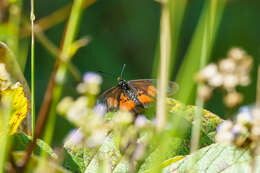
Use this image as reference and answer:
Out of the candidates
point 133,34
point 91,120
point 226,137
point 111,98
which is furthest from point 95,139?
point 133,34

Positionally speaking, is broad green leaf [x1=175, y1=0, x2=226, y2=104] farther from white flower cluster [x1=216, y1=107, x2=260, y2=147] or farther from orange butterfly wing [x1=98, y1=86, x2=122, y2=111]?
orange butterfly wing [x1=98, y1=86, x2=122, y2=111]

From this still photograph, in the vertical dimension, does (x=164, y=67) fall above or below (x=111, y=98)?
above

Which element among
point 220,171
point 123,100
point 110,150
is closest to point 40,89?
point 123,100

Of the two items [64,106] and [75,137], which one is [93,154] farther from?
[64,106]

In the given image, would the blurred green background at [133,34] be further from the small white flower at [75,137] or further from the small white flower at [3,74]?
the small white flower at [3,74]

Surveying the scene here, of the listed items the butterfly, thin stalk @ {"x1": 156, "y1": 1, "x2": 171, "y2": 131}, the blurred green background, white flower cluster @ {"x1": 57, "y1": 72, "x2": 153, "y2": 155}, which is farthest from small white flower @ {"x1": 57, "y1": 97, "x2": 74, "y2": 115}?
the blurred green background

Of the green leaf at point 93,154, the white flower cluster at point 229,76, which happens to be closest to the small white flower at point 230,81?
the white flower cluster at point 229,76
